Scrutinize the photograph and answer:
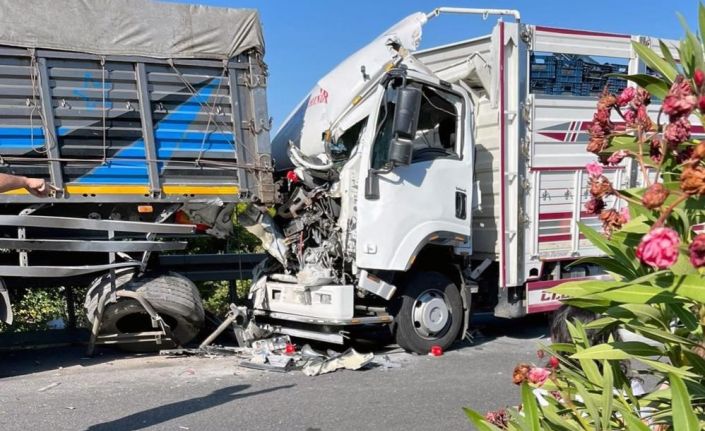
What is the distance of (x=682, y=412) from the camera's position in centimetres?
112

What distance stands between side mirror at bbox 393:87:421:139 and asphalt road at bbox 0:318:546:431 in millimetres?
2245

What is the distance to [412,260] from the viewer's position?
6.35 metres


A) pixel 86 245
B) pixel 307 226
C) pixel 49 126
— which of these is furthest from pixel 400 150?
pixel 49 126

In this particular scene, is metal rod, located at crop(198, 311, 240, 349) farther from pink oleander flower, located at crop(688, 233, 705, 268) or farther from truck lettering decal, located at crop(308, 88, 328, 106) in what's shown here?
pink oleander flower, located at crop(688, 233, 705, 268)

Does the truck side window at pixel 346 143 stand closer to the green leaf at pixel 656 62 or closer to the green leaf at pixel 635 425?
the green leaf at pixel 656 62

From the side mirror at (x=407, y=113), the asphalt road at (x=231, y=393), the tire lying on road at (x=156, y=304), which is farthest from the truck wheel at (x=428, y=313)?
the tire lying on road at (x=156, y=304)

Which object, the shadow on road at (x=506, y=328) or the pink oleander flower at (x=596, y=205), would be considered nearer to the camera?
the pink oleander flower at (x=596, y=205)

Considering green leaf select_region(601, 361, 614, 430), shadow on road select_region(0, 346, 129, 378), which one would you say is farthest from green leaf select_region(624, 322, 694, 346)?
shadow on road select_region(0, 346, 129, 378)

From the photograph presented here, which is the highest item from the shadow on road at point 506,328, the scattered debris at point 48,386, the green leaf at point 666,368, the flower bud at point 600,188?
the flower bud at point 600,188

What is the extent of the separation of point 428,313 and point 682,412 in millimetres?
5637

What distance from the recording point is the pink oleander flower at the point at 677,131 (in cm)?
118

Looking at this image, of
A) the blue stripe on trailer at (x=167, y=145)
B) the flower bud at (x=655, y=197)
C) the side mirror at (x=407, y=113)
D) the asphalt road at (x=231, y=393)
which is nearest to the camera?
the flower bud at (x=655, y=197)

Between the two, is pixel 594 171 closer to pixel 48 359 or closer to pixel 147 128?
pixel 147 128

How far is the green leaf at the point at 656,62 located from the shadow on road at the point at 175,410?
4.02 m
